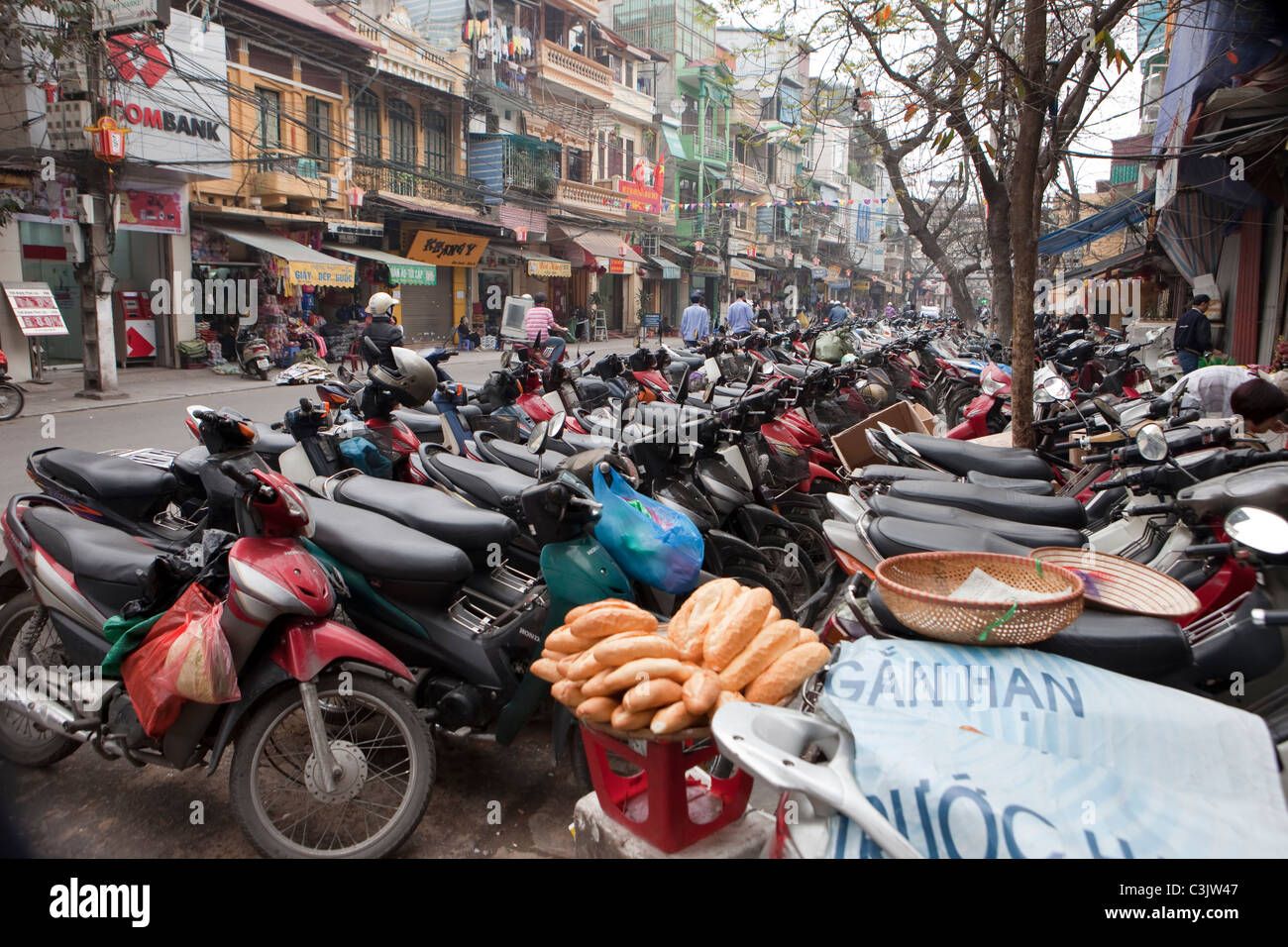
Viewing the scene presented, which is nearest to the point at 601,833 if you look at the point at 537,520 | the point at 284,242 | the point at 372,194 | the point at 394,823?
the point at 394,823

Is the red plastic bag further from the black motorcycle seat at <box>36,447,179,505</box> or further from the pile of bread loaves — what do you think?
the black motorcycle seat at <box>36,447,179,505</box>

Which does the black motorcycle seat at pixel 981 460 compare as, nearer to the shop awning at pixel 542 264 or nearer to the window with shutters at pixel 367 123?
the window with shutters at pixel 367 123

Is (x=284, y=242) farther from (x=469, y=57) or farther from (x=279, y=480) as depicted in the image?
(x=279, y=480)

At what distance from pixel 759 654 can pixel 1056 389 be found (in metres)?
→ 5.02

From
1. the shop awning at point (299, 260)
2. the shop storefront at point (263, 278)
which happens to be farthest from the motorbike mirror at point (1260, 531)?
the shop awning at point (299, 260)

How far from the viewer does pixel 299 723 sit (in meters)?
2.77

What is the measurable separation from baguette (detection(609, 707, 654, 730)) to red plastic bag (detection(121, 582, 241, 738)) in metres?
1.26

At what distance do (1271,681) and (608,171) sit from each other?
33.0 meters

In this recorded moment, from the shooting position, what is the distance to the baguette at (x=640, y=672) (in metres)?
2.01

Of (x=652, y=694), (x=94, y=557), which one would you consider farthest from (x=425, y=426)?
(x=652, y=694)

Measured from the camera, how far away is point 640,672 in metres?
2.01

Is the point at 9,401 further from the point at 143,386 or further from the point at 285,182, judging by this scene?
the point at 285,182

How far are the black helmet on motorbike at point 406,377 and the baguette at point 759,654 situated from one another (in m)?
3.13

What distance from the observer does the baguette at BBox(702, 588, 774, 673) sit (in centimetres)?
217
